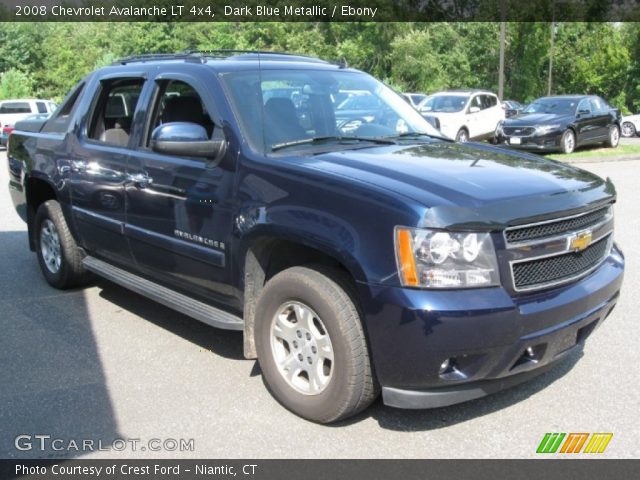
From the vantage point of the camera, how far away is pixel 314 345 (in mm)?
3486

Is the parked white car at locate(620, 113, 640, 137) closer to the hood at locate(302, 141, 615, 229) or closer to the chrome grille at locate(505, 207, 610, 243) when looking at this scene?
the hood at locate(302, 141, 615, 229)

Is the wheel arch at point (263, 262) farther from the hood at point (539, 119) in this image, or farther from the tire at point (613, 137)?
the tire at point (613, 137)

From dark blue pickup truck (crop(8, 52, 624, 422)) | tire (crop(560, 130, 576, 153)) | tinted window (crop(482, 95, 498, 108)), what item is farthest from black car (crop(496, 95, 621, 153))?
dark blue pickup truck (crop(8, 52, 624, 422))

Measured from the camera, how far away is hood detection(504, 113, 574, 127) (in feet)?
58.4

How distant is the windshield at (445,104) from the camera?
20.7 meters

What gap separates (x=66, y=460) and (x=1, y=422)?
62 centimetres

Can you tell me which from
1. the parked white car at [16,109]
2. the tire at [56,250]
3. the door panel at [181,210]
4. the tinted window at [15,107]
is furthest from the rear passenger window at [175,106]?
the tinted window at [15,107]

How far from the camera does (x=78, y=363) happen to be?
4449 millimetres

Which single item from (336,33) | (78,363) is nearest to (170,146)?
(78,363)

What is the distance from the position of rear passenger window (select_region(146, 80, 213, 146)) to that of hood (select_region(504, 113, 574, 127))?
14.9m

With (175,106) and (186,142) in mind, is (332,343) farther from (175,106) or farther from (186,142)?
(175,106)

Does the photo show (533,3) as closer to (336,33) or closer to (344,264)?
(336,33)

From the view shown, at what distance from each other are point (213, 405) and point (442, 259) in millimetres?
1659

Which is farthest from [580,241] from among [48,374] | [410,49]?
[410,49]
